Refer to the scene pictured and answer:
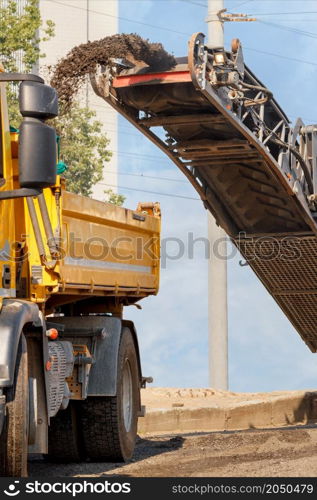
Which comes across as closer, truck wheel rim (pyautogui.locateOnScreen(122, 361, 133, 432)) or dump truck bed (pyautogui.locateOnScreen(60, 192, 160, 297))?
dump truck bed (pyautogui.locateOnScreen(60, 192, 160, 297))

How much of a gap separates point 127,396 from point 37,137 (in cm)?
522

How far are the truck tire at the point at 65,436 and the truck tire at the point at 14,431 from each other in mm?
2909

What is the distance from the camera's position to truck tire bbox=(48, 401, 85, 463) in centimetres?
1090

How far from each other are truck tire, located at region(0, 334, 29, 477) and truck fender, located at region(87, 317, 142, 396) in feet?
9.08

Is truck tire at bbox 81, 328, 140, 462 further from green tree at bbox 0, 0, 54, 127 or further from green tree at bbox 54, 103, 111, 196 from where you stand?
green tree at bbox 54, 103, 111, 196

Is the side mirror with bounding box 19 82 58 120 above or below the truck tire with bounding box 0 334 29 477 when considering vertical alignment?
above

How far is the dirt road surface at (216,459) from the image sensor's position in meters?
9.45

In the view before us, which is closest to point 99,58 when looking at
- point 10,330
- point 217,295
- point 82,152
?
point 10,330

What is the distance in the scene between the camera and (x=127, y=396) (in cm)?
1162

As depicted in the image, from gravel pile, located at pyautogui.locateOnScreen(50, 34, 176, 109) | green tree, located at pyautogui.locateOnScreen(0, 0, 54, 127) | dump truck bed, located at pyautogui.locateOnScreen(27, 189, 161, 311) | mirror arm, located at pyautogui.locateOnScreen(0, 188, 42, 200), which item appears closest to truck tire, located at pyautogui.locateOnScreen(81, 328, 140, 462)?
dump truck bed, located at pyautogui.locateOnScreen(27, 189, 161, 311)

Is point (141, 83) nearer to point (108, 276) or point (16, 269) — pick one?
point (108, 276)

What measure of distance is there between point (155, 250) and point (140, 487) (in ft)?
16.5

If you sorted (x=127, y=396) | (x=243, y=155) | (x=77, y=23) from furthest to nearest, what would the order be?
(x=77, y=23), (x=243, y=155), (x=127, y=396)

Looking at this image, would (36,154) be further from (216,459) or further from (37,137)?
(216,459)
